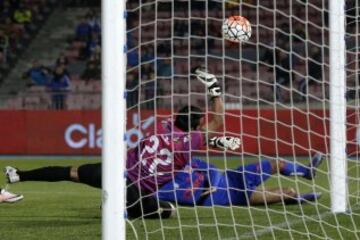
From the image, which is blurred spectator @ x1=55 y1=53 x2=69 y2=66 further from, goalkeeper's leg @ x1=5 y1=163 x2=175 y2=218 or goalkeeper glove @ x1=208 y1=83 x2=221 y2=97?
goalkeeper glove @ x1=208 y1=83 x2=221 y2=97

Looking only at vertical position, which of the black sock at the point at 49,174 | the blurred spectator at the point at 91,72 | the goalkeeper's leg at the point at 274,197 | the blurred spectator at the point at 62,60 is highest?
the blurred spectator at the point at 62,60

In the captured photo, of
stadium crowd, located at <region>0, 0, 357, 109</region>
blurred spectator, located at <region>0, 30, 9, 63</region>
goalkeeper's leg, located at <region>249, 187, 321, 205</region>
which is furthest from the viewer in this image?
blurred spectator, located at <region>0, 30, 9, 63</region>

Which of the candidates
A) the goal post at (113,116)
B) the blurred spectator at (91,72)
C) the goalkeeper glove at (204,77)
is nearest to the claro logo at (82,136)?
the blurred spectator at (91,72)

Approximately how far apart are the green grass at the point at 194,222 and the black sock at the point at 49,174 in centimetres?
38

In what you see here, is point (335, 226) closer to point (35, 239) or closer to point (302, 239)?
point (302, 239)

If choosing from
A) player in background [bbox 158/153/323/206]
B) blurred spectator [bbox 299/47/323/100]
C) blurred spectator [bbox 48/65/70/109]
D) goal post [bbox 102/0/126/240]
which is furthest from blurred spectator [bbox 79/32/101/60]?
goal post [bbox 102/0/126/240]

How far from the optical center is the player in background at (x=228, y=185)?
9.86 m

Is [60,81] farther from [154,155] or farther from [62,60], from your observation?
[154,155]

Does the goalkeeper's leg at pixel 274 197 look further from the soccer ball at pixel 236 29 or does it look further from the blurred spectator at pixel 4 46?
the blurred spectator at pixel 4 46

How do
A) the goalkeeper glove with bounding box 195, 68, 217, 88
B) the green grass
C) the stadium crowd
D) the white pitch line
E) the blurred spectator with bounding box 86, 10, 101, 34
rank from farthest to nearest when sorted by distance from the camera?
the blurred spectator with bounding box 86, 10, 101, 34, the stadium crowd, the goalkeeper glove with bounding box 195, 68, 217, 88, the green grass, the white pitch line

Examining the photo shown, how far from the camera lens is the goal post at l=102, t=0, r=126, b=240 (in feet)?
18.1

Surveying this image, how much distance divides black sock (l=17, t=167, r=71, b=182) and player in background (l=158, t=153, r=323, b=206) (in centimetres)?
96

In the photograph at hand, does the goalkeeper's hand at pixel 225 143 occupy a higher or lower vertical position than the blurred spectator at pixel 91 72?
lower

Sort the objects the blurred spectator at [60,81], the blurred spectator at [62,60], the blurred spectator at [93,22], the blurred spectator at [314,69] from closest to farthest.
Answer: the blurred spectator at [314,69] < the blurred spectator at [60,81] < the blurred spectator at [62,60] < the blurred spectator at [93,22]
